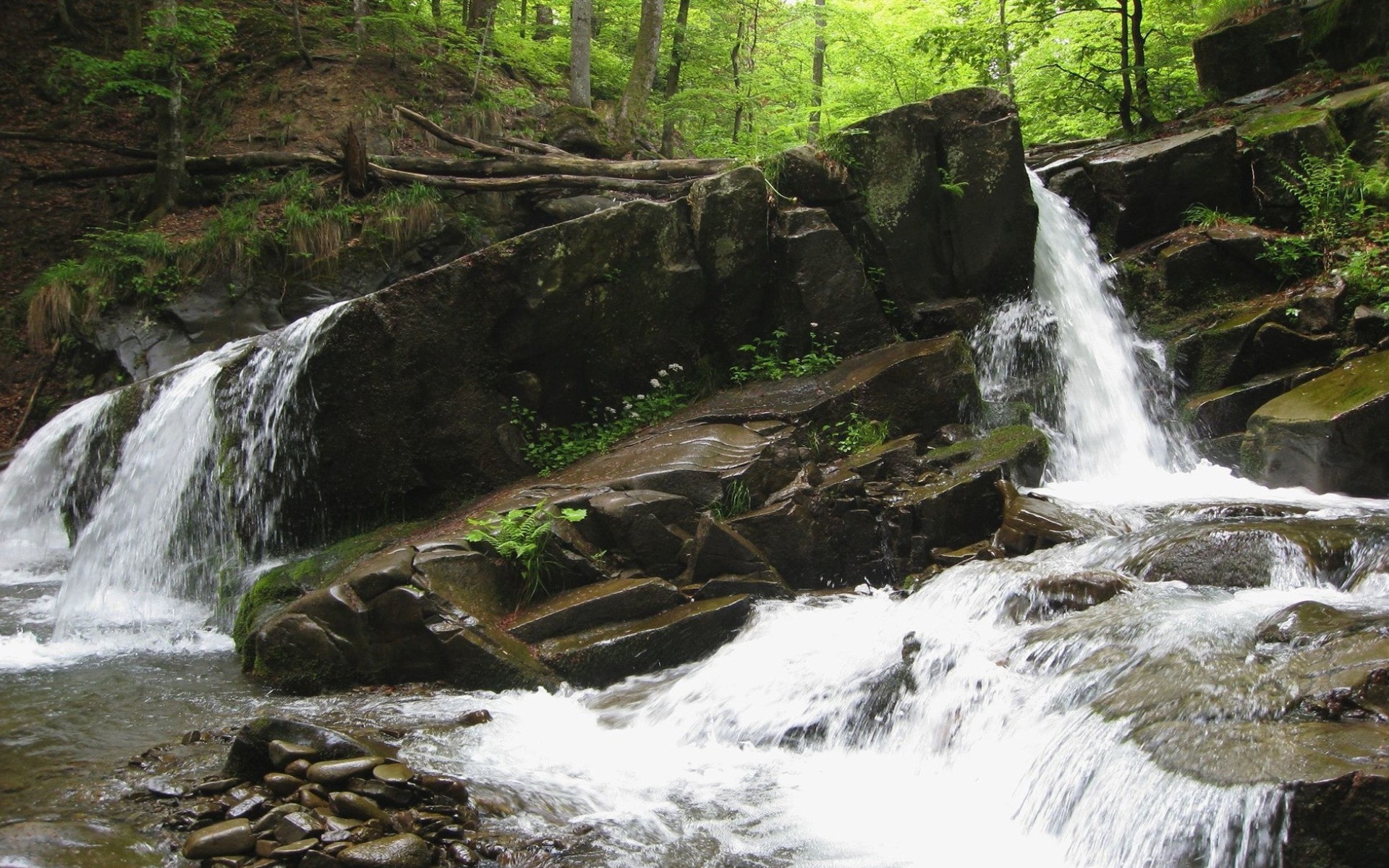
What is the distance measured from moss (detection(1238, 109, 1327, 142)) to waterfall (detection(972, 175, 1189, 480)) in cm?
249

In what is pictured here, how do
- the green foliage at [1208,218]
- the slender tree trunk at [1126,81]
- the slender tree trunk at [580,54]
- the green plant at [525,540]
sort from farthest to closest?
the slender tree trunk at [580,54], the slender tree trunk at [1126,81], the green foliage at [1208,218], the green plant at [525,540]

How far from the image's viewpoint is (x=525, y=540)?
729 cm

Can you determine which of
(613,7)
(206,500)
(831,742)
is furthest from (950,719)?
(613,7)

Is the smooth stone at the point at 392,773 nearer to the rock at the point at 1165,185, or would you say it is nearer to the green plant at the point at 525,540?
the green plant at the point at 525,540

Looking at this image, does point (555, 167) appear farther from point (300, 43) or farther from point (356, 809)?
point (356, 809)

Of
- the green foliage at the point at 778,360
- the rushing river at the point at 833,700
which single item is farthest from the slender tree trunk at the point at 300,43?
the green foliage at the point at 778,360

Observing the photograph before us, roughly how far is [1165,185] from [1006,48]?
15.2 ft

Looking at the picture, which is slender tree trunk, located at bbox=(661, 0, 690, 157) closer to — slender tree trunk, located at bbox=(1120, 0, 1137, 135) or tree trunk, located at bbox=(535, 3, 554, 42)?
tree trunk, located at bbox=(535, 3, 554, 42)

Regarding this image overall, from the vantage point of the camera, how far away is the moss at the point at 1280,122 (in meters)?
11.1

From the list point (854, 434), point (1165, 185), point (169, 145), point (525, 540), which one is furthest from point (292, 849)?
point (169, 145)

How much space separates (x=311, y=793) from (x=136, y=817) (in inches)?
31.7

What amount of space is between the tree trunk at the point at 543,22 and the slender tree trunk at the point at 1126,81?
13.2m

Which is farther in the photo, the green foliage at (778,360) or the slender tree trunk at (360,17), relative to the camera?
the slender tree trunk at (360,17)

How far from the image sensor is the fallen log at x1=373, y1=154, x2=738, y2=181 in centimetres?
1268
